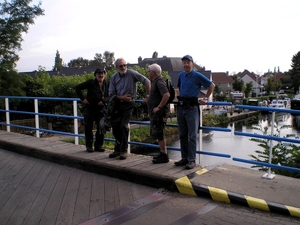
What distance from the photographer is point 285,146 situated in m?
6.09

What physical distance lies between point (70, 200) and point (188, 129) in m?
1.73

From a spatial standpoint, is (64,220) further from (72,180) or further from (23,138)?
(23,138)

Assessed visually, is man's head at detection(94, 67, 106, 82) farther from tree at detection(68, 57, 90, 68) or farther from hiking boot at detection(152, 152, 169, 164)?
tree at detection(68, 57, 90, 68)

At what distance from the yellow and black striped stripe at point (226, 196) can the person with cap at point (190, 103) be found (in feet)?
1.23

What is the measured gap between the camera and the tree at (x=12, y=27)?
1680 cm

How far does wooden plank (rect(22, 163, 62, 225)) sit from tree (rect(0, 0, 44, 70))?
47.6 feet

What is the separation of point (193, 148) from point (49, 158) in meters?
2.65

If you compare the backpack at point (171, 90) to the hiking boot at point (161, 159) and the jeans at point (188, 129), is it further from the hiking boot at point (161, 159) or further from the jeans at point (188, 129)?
the hiking boot at point (161, 159)

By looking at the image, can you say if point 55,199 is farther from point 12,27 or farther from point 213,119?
point 213,119

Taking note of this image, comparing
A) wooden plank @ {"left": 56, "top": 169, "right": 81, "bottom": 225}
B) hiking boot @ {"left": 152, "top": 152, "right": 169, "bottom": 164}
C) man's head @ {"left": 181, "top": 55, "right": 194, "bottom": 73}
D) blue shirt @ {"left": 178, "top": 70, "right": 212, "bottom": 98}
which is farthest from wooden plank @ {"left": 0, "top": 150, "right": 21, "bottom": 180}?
man's head @ {"left": 181, "top": 55, "right": 194, "bottom": 73}

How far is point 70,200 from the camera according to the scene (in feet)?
11.5

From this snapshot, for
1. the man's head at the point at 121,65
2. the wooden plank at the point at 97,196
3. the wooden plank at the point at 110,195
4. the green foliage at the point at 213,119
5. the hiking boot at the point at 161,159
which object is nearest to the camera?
the wooden plank at the point at 97,196

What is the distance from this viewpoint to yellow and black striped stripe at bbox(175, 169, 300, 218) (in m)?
2.86

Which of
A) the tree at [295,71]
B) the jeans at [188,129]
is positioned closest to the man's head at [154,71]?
the jeans at [188,129]
